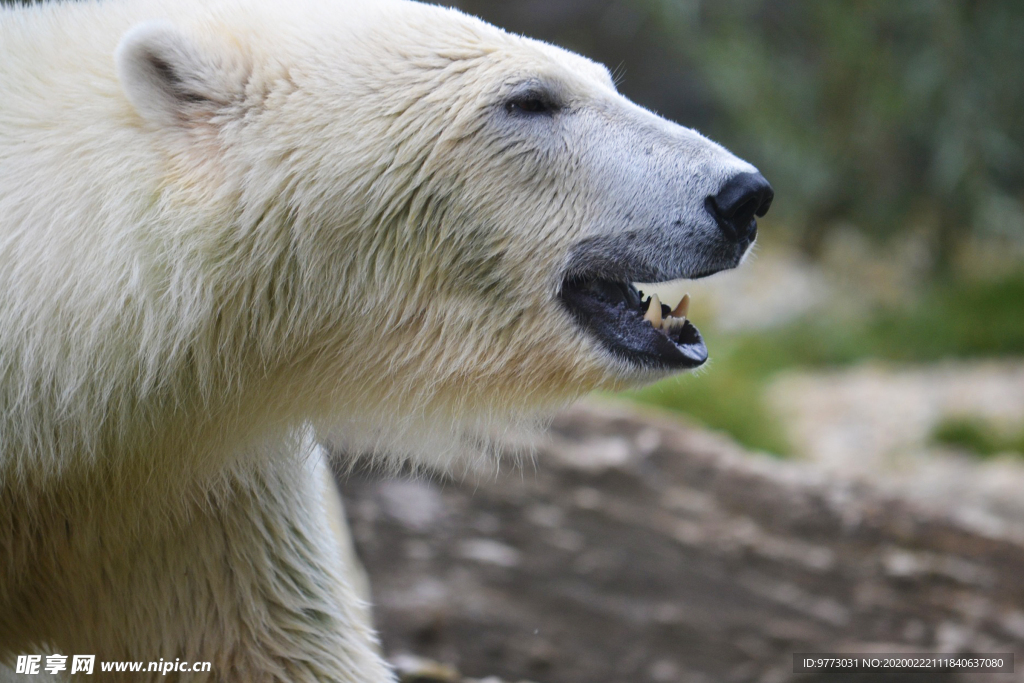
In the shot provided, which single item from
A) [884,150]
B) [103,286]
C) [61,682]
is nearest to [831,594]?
[61,682]

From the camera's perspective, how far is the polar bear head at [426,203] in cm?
175

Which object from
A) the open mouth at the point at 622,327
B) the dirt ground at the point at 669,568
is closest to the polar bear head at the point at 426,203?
the open mouth at the point at 622,327

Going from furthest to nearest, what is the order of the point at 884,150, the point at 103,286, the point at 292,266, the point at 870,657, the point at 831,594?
the point at 884,150, the point at 831,594, the point at 870,657, the point at 292,266, the point at 103,286

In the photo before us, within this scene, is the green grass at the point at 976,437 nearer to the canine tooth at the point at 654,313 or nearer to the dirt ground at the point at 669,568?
the dirt ground at the point at 669,568

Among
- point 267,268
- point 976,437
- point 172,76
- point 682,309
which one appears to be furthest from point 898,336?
point 172,76

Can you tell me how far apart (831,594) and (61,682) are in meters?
2.90

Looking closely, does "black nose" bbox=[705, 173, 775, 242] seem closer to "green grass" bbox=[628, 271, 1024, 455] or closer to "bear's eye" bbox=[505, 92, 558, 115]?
"bear's eye" bbox=[505, 92, 558, 115]

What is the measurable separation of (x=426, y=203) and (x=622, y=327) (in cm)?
46

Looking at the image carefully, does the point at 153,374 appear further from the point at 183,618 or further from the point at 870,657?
the point at 870,657

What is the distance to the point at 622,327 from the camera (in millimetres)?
1923

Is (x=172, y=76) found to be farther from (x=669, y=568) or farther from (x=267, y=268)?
(x=669, y=568)

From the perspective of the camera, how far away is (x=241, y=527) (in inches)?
78.5

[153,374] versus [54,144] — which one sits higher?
[54,144]

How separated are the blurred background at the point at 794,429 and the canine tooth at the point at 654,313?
0.21 metres
